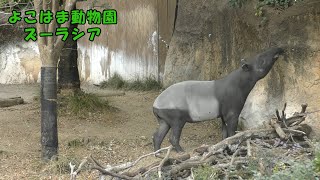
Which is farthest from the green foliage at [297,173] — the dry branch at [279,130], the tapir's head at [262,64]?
the tapir's head at [262,64]

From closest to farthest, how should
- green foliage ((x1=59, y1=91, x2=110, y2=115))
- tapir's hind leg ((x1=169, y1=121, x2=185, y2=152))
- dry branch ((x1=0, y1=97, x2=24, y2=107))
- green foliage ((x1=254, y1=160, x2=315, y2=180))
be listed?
green foliage ((x1=254, y1=160, x2=315, y2=180)), tapir's hind leg ((x1=169, y1=121, x2=185, y2=152)), green foliage ((x1=59, y1=91, x2=110, y2=115)), dry branch ((x1=0, y1=97, x2=24, y2=107))

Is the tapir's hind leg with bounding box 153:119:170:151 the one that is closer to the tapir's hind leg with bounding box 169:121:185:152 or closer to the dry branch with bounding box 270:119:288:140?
the tapir's hind leg with bounding box 169:121:185:152

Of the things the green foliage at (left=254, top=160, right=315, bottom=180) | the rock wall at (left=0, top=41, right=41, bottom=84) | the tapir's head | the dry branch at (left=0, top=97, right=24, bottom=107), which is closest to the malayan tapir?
the tapir's head

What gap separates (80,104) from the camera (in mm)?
8250

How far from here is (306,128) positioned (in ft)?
19.5

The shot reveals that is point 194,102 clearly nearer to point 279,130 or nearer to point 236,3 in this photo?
point 279,130

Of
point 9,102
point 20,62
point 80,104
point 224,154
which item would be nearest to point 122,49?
point 20,62

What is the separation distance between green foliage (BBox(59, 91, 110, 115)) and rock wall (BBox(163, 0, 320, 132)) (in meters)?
1.74

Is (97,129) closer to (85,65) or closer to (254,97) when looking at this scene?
(254,97)

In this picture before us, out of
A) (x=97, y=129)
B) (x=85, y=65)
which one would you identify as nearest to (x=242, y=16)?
(x=97, y=129)

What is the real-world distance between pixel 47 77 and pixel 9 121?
2.19 meters

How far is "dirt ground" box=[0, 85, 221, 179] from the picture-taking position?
237 inches

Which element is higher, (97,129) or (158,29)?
(158,29)

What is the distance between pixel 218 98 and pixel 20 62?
9627 millimetres
